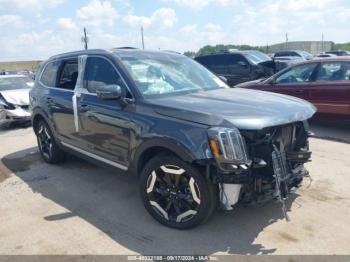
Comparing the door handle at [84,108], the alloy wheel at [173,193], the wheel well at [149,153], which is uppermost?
the door handle at [84,108]

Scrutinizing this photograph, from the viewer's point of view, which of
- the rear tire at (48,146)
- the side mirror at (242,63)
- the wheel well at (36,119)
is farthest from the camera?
the side mirror at (242,63)

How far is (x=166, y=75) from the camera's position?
434 centimetres

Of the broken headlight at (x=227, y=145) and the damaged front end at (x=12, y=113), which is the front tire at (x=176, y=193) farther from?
the damaged front end at (x=12, y=113)

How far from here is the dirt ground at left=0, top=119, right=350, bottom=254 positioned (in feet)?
11.1

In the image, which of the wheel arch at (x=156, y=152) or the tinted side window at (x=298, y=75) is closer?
the wheel arch at (x=156, y=152)

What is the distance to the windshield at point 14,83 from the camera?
1074cm

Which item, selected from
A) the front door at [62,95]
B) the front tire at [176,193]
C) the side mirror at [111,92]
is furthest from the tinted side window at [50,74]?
the front tire at [176,193]

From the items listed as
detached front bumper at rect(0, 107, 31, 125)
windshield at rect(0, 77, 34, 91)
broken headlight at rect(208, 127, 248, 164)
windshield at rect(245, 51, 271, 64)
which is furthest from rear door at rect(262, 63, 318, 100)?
windshield at rect(0, 77, 34, 91)

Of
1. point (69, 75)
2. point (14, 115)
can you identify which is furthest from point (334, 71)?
point (14, 115)

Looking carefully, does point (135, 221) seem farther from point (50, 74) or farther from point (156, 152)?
point (50, 74)

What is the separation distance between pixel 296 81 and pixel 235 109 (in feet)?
16.8

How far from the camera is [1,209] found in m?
4.39

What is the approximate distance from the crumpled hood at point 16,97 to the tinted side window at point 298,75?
6843 mm

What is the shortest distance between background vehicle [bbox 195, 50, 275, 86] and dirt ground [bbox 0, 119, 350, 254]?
7.17 meters
